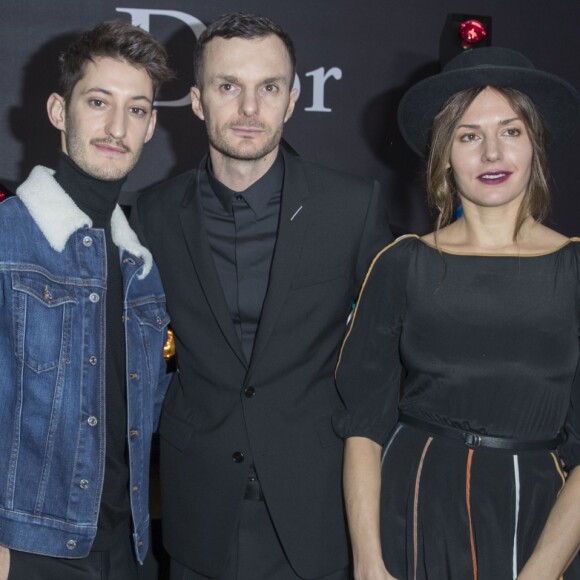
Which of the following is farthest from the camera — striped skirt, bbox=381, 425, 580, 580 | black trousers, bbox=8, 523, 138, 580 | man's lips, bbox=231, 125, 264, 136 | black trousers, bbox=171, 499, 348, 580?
man's lips, bbox=231, 125, 264, 136

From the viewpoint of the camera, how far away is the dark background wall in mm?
4168

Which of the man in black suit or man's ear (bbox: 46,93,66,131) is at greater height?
man's ear (bbox: 46,93,66,131)

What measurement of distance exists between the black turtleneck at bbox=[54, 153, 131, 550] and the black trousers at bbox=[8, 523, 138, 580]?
0.04 m

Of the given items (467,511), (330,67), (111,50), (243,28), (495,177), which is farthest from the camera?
(330,67)

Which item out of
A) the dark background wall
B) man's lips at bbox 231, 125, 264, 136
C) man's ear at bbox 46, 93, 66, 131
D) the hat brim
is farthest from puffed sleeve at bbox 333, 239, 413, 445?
the dark background wall

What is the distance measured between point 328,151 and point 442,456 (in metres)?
2.94

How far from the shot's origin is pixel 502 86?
75.8 inches

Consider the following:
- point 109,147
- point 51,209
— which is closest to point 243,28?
point 109,147

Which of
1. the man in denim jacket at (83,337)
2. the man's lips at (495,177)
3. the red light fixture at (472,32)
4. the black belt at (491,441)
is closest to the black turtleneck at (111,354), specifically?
the man in denim jacket at (83,337)

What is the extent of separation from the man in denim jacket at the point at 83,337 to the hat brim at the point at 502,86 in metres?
0.70

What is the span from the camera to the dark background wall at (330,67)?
417cm

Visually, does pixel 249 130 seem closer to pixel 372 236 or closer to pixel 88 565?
pixel 372 236

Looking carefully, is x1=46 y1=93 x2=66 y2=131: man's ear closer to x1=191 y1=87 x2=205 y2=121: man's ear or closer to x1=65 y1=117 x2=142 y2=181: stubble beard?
x1=65 y1=117 x2=142 y2=181: stubble beard

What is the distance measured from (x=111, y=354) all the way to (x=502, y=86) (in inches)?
45.1
